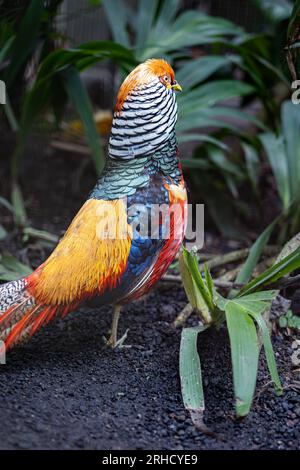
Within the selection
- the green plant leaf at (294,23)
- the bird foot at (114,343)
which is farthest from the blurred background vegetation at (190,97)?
the bird foot at (114,343)

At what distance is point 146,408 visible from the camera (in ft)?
6.72

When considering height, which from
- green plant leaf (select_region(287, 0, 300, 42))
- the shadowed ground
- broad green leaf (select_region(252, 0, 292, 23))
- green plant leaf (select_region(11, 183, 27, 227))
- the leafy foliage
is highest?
broad green leaf (select_region(252, 0, 292, 23))

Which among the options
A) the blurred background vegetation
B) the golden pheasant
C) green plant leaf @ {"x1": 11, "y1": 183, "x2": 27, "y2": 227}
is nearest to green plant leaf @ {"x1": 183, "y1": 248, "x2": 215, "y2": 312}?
the golden pheasant

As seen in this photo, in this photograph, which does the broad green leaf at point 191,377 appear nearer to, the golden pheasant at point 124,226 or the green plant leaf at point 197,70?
the golden pheasant at point 124,226

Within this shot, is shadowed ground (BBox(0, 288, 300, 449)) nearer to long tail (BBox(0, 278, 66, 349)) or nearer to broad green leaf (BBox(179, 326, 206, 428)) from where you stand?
broad green leaf (BBox(179, 326, 206, 428))

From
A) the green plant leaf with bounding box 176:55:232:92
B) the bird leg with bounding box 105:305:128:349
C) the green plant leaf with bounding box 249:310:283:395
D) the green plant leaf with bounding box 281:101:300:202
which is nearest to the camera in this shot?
the green plant leaf with bounding box 249:310:283:395

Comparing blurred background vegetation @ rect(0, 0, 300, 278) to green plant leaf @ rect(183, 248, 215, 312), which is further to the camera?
blurred background vegetation @ rect(0, 0, 300, 278)

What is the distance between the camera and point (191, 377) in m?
2.10

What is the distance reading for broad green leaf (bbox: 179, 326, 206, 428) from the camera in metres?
2.01

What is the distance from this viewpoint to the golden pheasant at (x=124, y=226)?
6.88ft

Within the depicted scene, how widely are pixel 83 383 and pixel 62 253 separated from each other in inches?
17.5

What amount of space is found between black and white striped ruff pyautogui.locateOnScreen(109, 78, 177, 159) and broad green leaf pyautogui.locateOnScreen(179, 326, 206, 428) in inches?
26.3

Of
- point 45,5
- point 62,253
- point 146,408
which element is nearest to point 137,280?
point 62,253
